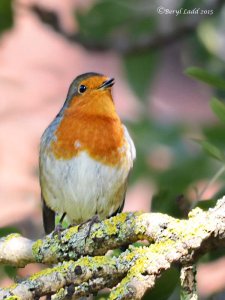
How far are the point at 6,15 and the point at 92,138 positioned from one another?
2.86 feet

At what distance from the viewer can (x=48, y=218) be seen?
4.90 metres

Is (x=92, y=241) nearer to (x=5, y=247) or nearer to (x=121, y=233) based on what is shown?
(x=121, y=233)

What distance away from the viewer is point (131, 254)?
3021mm

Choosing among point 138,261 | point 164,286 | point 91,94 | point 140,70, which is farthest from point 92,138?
point 138,261

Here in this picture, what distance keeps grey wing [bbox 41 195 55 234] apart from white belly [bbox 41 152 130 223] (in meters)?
0.07

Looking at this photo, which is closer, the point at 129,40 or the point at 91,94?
the point at 91,94

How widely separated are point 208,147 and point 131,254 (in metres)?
0.64

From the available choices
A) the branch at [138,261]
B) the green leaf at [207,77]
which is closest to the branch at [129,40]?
the green leaf at [207,77]

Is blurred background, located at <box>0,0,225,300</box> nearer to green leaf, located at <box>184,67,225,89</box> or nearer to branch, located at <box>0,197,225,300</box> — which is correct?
green leaf, located at <box>184,67,225,89</box>

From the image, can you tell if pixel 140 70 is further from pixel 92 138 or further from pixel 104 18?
pixel 92 138

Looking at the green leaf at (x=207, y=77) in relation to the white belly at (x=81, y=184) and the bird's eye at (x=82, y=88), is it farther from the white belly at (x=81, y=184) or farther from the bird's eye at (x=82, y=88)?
the bird's eye at (x=82, y=88)

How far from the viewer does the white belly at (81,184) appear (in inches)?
188

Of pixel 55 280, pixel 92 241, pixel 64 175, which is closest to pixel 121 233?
pixel 92 241

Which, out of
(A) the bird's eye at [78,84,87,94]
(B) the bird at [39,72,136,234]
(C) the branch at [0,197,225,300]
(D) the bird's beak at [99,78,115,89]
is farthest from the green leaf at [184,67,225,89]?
(A) the bird's eye at [78,84,87,94]
